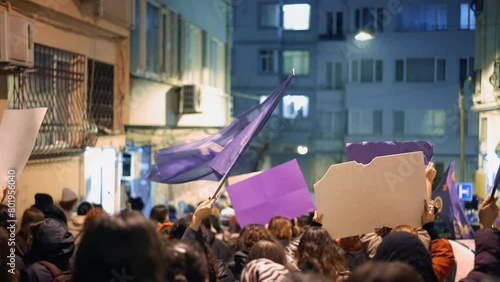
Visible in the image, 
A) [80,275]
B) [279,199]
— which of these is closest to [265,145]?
[279,199]

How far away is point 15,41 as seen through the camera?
24.6 feet

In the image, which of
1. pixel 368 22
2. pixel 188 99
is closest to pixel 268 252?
pixel 188 99

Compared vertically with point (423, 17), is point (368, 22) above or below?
above

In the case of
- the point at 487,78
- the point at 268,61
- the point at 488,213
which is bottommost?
the point at 488,213

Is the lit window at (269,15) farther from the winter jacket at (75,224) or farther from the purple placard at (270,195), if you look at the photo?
the winter jacket at (75,224)

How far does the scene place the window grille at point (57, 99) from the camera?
341 inches

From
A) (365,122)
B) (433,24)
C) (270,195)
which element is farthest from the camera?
(365,122)

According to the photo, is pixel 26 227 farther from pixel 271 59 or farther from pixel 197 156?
pixel 271 59

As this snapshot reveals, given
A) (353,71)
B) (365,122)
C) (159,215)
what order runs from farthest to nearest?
(353,71) → (365,122) → (159,215)

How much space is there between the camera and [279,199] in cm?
721

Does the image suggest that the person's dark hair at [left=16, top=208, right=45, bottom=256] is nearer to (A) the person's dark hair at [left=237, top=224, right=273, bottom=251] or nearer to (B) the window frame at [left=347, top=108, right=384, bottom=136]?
(A) the person's dark hair at [left=237, top=224, right=273, bottom=251]

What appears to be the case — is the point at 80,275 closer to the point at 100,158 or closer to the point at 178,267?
the point at 178,267

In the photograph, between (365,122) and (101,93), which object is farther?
(365,122)

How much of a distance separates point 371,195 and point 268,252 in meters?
0.86
